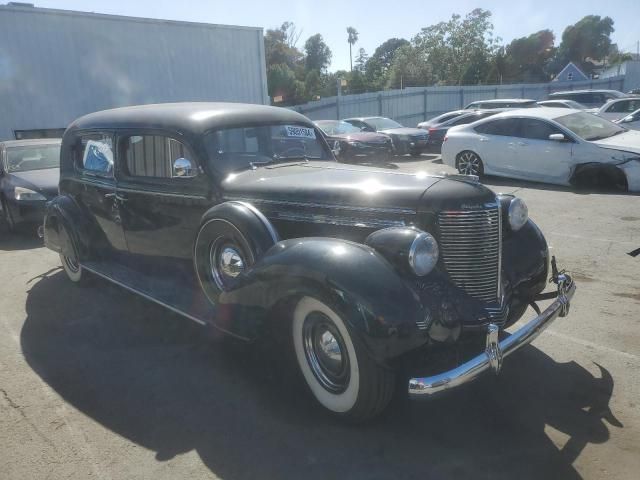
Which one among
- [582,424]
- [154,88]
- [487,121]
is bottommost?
[582,424]

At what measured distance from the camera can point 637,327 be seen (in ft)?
12.6

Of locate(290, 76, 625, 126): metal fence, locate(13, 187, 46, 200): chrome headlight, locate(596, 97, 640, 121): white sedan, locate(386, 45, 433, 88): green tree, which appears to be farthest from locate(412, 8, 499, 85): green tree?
locate(13, 187, 46, 200): chrome headlight

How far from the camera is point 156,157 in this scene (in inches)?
167

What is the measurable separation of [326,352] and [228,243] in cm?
114

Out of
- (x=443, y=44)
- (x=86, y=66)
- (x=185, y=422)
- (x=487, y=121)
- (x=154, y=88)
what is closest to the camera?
(x=185, y=422)

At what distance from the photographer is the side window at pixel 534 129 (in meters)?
9.35

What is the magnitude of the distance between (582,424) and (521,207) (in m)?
1.43

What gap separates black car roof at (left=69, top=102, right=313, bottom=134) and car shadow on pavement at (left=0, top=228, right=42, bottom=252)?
11.4 feet

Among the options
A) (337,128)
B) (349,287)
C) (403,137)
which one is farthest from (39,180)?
(403,137)

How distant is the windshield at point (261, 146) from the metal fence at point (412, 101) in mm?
16922

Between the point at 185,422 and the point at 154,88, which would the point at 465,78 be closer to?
the point at 154,88

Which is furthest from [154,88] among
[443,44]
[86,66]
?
[443,44]

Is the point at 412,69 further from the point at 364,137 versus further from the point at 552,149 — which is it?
the point at 552,149

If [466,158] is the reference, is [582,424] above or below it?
below
